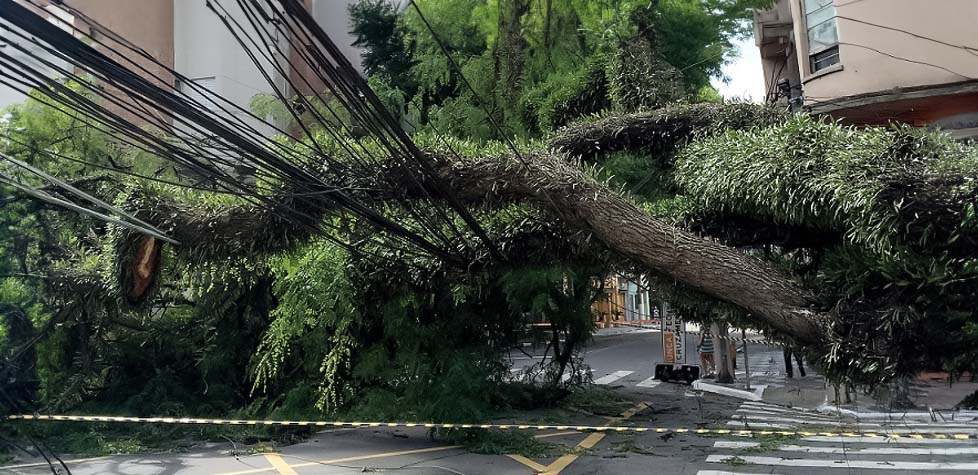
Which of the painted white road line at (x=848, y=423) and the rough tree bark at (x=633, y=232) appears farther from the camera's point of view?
the painted white road line at (x=848, y=423)

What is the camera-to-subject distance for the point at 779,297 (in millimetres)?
6328

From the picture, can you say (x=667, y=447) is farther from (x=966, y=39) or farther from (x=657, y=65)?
(x=966, y=39)

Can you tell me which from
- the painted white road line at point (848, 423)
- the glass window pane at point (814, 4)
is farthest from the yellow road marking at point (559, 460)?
the glass window pane at point (814, 4)

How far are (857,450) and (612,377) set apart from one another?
9.53 metres

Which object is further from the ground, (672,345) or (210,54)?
(210,54)

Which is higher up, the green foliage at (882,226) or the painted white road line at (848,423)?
the green foliage at (882,226)

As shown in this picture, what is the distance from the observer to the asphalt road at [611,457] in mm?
8836

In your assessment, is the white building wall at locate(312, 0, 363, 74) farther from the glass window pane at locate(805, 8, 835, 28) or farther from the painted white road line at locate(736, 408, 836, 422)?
the painted white road line at locate(736, 408, 836, 422)

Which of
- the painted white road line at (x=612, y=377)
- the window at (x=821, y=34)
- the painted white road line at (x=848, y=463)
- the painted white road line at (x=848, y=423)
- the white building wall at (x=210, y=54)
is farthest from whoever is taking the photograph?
the white building wall at (x=210, y=54)

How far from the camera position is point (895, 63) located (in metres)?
12.6

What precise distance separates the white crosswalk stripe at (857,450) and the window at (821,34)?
607 centimetres

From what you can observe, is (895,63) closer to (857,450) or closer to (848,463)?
(857,450)

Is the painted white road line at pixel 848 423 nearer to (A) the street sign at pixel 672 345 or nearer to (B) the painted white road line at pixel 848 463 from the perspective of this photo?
(B) the painted white road line at pixel 848 463

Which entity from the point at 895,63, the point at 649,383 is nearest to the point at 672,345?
the point at 649,383
